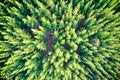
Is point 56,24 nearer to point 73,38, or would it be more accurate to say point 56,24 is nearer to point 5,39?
point 73,38

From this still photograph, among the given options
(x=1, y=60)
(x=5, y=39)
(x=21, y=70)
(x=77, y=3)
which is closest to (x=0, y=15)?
(x=5, y=39)

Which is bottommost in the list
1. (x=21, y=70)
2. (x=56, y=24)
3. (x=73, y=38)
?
(x=21, y=70)

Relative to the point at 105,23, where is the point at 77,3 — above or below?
above

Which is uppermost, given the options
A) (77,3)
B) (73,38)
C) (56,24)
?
(77,3)

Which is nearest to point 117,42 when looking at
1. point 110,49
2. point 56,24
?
point 110,49

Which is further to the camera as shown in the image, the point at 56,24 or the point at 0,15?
the point at 0,15

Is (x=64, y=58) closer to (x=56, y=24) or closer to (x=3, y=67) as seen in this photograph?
(x=56, y=24)
